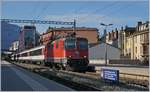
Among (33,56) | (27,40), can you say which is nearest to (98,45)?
(27,40)

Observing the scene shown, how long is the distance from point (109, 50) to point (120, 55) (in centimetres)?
689

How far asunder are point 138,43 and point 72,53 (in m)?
68.5

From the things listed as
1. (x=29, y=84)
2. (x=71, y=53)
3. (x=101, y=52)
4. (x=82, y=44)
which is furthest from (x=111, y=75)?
(x=101, y=52)

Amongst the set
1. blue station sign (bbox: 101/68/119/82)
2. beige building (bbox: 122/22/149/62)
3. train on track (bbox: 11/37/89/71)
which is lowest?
blue station sign (bbox: 101/68/119/82)

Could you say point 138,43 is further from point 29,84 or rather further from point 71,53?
point 29,84

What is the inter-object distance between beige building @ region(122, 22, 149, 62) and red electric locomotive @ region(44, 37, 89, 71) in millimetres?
56538

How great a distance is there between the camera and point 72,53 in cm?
3984

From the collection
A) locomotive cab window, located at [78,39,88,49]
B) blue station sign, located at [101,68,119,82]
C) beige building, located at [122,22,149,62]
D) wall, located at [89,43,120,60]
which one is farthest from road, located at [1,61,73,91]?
wall, located at [89,43,120,60]

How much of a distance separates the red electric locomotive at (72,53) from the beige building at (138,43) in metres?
56.5

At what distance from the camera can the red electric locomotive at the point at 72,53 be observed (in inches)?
1533

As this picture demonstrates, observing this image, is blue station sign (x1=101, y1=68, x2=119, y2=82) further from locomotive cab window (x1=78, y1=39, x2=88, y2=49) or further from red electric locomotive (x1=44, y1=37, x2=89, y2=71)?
locomotive cab window (x1=78, y1=39, x2=88, y2=49)

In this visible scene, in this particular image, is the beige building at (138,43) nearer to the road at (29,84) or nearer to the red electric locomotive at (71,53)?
the red electric locomotive at (71,53)

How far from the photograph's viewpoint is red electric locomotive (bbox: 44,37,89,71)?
38.9m

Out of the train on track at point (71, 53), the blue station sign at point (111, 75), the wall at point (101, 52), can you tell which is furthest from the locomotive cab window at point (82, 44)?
the wall at point (101, 52)
